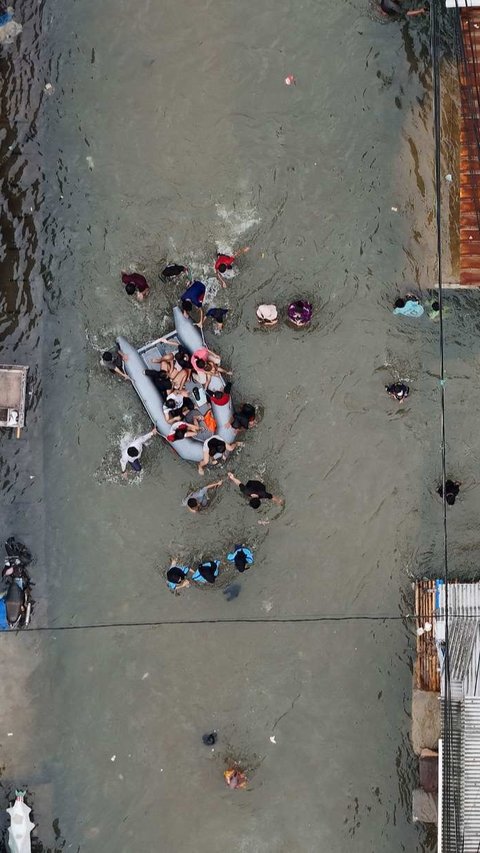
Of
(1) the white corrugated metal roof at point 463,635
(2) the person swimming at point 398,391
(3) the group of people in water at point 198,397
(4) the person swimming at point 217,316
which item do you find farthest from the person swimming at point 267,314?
(1) the white corrugated metal roof at point 463,635

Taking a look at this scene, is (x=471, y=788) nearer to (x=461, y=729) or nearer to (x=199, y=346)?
(x=461, y=729)

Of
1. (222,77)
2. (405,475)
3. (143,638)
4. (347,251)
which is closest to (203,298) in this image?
(347,251)

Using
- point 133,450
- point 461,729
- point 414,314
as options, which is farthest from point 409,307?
point 461,729

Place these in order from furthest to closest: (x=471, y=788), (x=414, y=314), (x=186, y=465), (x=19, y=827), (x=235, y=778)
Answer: (x=414, y=314) → (x=186, y=465) → (x=235, y=778) → (x=19, y=827) → (x=471, y=788)

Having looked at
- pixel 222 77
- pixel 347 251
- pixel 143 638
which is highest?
pixel 222 77

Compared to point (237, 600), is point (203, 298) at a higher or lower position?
higher

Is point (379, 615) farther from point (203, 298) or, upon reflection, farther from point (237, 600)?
point (203, 298)
